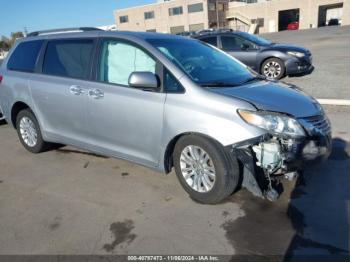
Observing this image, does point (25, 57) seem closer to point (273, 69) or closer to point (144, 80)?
point (144, 80)

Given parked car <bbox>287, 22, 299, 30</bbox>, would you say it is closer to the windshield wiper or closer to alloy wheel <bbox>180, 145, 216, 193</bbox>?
the windshield wiper

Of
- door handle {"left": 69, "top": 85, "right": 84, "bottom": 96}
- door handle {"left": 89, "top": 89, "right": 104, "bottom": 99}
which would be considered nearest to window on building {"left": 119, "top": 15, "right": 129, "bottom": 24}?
door handle {"left": 69, "top": 85, "right": 84, "bottom": 96}

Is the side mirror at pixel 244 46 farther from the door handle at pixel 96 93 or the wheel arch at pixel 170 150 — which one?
the wheel arch at pixel 170 150

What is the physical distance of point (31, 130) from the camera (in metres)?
5.27

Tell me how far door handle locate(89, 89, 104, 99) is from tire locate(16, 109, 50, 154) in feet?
5.01

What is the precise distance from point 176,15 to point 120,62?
228 ft

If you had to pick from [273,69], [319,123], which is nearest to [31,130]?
[319,123]

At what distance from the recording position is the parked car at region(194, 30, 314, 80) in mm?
10500

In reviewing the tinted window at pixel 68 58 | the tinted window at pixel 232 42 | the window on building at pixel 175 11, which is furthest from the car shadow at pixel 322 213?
the window on building at pixel 175 11

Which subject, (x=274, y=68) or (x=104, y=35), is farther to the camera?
(x=274, y=68)

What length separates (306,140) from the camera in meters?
3.20

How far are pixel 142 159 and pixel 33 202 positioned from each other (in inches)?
52.4

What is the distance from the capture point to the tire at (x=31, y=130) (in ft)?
16.9

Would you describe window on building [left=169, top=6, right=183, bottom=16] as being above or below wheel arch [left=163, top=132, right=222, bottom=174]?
above
